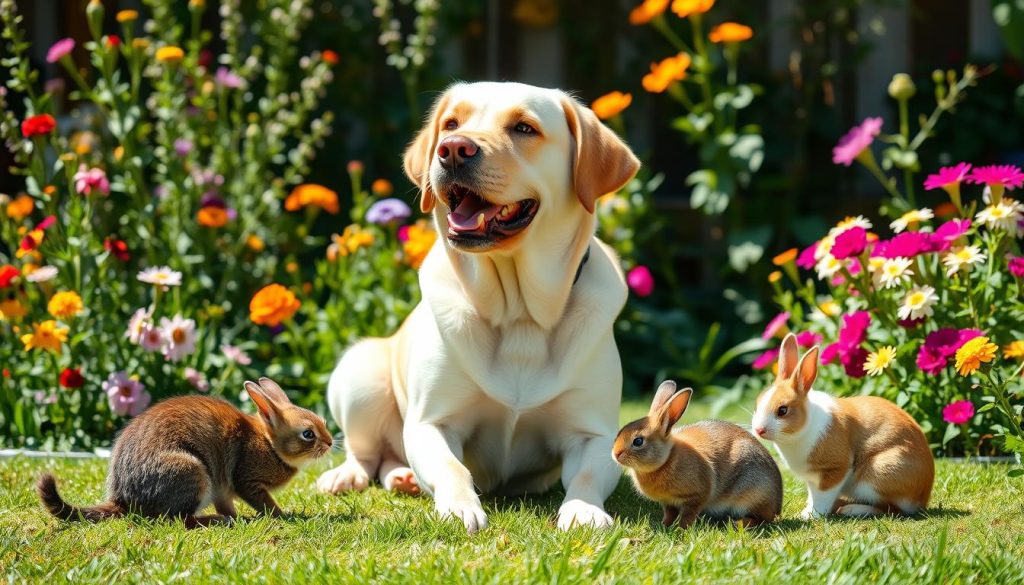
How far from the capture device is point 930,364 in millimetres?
4059

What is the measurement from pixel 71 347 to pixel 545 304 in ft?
7.40

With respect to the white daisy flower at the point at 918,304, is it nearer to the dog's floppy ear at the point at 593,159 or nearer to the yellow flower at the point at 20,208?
the dog's floppy ear at the point at 593,159

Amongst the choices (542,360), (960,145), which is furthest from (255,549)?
(960,145)

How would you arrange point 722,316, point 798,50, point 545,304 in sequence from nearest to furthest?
point 545,304, point 722,316, point 798,50

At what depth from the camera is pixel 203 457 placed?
3545 millimetres

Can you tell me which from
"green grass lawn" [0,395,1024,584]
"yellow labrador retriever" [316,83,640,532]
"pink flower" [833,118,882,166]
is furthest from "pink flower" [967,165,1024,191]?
"yellow labrador retriever" [316,83,640,532]

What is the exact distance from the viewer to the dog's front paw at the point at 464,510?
11.3 ft

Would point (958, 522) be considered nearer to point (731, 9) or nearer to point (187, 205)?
point (187, 205)

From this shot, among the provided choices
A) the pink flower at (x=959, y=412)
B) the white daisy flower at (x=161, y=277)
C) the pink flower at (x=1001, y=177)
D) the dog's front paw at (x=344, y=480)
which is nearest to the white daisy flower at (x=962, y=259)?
A: the pink flower at (x=1001, y=177)

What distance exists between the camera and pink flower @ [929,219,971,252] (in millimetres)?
4242

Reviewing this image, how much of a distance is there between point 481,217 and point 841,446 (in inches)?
49.7

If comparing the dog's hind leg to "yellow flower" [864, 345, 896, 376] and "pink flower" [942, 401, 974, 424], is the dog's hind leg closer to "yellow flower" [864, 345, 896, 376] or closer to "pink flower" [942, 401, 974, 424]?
"yellow flower" [864, 345, 896, 376]

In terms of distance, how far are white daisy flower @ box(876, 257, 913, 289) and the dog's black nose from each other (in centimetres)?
161

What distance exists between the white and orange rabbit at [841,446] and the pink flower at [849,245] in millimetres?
739
